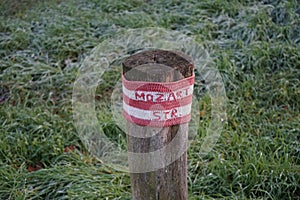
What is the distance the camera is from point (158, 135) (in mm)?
1818

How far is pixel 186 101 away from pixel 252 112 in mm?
1968

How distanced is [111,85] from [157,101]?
2.50 metres

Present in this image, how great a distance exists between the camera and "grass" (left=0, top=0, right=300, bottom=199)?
2.84 metres

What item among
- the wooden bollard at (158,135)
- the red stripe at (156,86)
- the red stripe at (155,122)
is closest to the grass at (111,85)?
the wooden bollard at (158,135)

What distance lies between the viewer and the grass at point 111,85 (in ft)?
Result: 9.32

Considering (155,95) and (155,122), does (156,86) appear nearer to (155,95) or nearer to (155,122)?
(155,95)

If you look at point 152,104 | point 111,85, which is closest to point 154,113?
point 152,104

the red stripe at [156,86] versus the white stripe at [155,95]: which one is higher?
the red stripe at [156,86]

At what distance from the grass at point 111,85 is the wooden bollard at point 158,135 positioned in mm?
779

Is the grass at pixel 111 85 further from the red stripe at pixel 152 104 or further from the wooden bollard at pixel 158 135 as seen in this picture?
the red stripe at pixel 152 104

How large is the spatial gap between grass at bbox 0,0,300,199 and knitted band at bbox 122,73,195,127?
101cm

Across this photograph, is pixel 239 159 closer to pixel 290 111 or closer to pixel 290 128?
pixel 290 128

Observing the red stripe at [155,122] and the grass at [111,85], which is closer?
the red stripe at [155,122]

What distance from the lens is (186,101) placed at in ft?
6.00
